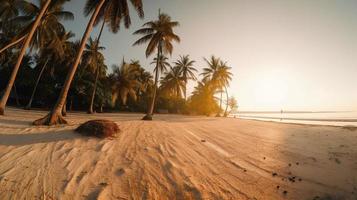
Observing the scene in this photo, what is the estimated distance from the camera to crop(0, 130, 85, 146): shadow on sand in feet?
15.8

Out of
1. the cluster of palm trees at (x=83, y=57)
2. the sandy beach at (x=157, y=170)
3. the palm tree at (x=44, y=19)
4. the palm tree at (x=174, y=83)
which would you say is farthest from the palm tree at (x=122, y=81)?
the sandy beach at (x=157, y=170)

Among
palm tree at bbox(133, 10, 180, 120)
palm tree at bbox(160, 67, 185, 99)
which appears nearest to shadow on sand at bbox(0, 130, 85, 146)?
palm tree at bbox(133, 10, 180, 120)

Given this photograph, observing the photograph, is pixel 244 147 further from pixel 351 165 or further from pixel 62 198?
pixel 62 198

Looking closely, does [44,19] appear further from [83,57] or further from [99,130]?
[99,130]

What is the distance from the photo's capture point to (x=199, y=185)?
3258 mm

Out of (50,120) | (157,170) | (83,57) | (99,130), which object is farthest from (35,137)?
(83,57)

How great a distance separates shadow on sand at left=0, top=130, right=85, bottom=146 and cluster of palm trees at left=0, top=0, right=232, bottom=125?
7.31 ft

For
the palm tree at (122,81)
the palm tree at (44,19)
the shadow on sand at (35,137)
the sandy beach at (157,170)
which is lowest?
the sandy beach at (157,170)

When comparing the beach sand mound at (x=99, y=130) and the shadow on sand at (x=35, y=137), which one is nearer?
the shadow on sand at (x=35, y=137)

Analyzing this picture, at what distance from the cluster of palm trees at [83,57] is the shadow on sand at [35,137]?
223 cm

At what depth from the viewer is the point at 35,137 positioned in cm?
542

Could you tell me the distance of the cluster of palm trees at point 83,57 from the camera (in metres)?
11.0

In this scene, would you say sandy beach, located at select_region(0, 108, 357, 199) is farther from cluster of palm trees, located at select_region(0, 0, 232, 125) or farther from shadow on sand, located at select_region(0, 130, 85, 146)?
cluster of palm trees, located at select_region(0, 0, 232, 125)

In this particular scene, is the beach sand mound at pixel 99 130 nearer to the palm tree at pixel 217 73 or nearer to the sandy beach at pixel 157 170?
the sandy beach at pixel 157 170
